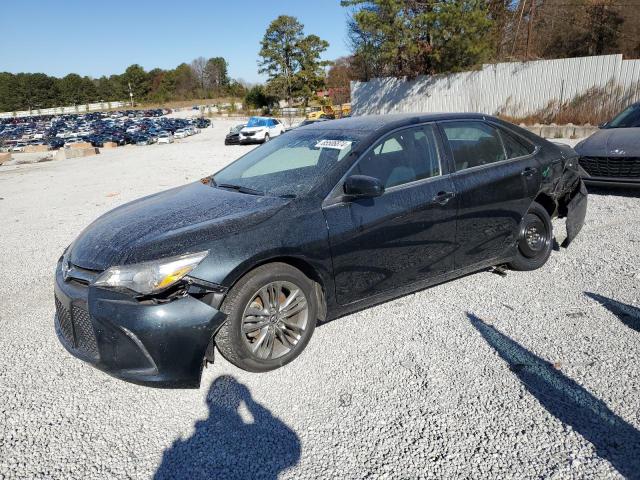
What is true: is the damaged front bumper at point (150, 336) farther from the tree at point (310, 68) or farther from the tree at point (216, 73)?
the tree at point (216, 73)

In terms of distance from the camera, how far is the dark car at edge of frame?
2.63m

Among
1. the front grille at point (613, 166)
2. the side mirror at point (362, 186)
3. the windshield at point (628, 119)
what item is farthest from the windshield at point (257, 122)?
the side mirror at point (362, 186)

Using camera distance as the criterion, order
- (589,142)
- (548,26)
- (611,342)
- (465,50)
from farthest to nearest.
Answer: (548,26) → (465,50) → (589,142) → (611,342)

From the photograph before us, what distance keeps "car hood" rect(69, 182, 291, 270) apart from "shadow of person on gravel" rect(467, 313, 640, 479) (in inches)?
73.9

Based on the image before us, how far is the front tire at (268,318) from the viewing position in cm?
281

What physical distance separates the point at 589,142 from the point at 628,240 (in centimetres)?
276

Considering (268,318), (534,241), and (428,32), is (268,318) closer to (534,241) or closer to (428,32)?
(534,241)

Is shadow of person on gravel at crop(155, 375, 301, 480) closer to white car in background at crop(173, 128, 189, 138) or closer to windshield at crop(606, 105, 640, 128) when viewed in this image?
windshield at crop(606, 105, 640, 128)

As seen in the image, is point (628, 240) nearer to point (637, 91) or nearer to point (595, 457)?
point (595, 457)

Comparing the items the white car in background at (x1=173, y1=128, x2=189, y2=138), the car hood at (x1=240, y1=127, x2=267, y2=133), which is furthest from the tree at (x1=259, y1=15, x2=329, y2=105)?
the car hood at (x1=240, y1=127, x2=267, y2=133)

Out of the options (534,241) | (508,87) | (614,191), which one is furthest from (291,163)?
(508,87)

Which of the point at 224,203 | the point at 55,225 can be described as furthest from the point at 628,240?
the point at 55,225

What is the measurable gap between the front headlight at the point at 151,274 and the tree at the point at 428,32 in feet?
79.0

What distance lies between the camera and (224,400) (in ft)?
9.28
